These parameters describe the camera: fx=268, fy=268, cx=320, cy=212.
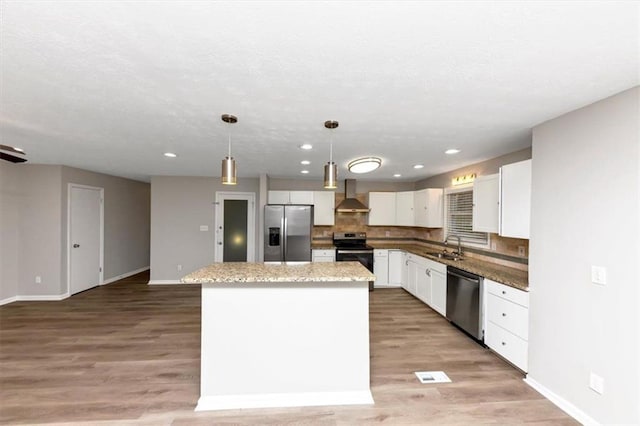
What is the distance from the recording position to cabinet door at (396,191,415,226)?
578 cm

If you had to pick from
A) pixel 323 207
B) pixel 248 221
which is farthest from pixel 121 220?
pixel 323 207

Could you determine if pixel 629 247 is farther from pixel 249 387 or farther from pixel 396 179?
pixel 396 179

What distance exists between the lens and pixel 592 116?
2014 mm

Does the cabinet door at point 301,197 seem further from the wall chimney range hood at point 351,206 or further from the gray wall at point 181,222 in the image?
the gray wall at point 181,222

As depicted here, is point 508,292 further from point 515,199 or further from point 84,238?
point 84,238

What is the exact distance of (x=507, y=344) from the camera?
2.77 meters

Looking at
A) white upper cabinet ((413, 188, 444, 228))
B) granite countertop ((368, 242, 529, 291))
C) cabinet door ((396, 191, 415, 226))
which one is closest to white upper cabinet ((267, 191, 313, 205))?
cabinet door ((396, 191, 415, 226))

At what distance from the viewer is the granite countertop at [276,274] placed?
6.81 ft

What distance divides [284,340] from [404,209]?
171 inches

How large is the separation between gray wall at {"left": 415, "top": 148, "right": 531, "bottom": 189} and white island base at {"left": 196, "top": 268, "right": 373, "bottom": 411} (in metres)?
2.76

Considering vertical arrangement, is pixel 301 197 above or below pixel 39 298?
above

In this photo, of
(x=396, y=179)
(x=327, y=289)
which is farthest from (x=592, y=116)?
(x=396, y=179)

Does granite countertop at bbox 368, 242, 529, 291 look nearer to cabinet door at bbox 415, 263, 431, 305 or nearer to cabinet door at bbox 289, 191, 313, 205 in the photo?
cabinet door at bbox 415, 263, 431, 305

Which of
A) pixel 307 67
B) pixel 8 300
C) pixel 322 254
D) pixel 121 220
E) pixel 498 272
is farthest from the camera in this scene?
pixel 121 220
